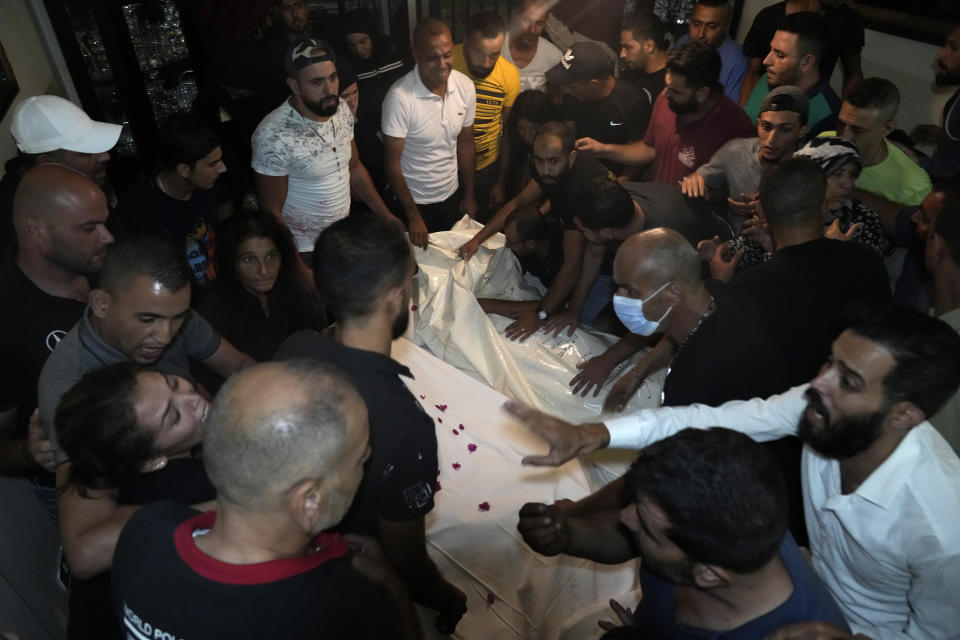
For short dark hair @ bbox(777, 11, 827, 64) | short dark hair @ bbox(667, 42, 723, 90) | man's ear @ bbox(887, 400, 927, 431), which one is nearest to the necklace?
man's ear @ bbox(887, 400, 927, 431)

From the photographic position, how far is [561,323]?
9.34ft

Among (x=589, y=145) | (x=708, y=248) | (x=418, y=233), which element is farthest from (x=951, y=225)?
(x=418, y=233)

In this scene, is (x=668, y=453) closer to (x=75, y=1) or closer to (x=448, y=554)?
(x=448, y=554)

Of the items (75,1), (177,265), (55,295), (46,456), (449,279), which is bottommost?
(449,279)

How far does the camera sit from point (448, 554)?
204 centimetres

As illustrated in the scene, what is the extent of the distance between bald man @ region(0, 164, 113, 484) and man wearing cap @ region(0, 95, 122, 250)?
1.84ft

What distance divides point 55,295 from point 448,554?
1.51m

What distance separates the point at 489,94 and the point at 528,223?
110cm

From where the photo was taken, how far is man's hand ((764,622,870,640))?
1.07m

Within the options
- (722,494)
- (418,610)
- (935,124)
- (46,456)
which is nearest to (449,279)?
(418,610)

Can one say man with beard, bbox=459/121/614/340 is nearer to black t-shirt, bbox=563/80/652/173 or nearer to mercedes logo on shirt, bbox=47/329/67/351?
black t-shirt, bbox=563/80/652/173

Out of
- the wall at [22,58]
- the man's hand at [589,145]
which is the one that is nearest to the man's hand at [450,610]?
the man's hand at [589,145]

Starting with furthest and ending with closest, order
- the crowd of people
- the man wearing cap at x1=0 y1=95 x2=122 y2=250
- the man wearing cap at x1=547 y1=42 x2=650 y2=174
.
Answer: the man wearing cap at x1=547 y1=42 x2=650 y2=174
the man wearing cap at x1=0 y1=95 x2=122 y2=250
the crowd of people

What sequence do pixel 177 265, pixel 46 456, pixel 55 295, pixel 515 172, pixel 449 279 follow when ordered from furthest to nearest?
pixel 515 172
pixel 449 279
pixel 55 295
pixel 177 265
pixel 46 456
